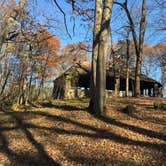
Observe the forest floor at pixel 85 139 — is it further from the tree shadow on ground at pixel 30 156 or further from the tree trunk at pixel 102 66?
the tree trunk at pixel 102 66

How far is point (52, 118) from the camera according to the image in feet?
33.2

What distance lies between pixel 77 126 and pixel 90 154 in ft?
7.77

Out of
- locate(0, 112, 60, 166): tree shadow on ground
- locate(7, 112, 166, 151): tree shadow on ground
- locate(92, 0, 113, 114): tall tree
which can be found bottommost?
locate(0, 112, 60, 166): tree shadow on ground

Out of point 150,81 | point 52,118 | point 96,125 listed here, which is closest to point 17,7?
point 52,118

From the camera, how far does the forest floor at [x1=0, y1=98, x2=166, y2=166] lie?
20.5 ft

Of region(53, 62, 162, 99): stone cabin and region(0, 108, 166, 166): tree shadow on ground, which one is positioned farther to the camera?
region(53, 62, 162, 99): stone cabin

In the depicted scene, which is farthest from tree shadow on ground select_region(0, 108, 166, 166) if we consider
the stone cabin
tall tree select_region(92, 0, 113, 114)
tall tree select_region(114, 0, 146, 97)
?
the stone cabin

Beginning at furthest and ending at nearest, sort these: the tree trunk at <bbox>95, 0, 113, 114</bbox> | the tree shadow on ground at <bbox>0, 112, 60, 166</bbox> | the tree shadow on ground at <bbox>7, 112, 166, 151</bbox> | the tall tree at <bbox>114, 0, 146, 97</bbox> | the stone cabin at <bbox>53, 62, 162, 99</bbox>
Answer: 1. the stone cabin at <bbox>53, 62, 162, 99</bbox>
2. the tall tree at <bbox>114, 0, 146, 97</bbox>
3. the tree trunk at <bbox>95, 0, 113, 114</bbox>
4. the tree shadow on ground at <bbox>7, 112, 166, 151</bbox>
5. the tree shadow on ground at <bbox>0, 112, 60, 166</bbox>

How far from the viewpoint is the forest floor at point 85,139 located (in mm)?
6259

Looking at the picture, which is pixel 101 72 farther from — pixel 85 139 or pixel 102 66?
pixel 85 139

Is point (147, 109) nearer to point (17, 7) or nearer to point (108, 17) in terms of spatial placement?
point (108, 17)

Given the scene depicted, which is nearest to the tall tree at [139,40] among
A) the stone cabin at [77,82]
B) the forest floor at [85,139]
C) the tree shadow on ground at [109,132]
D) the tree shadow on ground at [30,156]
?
the stone cabin at [77,82]

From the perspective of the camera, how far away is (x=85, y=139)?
7.57 meters

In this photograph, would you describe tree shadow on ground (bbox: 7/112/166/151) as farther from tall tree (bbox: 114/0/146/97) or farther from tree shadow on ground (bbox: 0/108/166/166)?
tall tree (bbox: 114/0/146/97)
